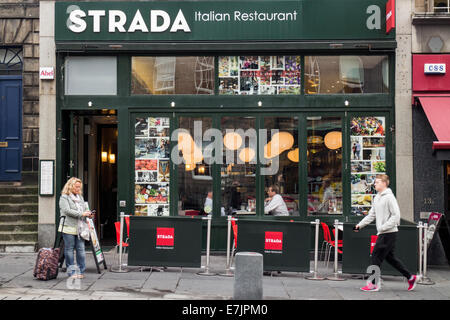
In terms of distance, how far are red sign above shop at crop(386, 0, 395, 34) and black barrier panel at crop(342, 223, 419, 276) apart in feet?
15.2

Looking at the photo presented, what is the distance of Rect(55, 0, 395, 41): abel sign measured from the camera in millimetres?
12289

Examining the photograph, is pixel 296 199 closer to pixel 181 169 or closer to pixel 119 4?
pixel 181 169

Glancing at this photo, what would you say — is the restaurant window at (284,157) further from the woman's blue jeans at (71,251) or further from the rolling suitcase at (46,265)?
the rolling suitcase at (46,265)

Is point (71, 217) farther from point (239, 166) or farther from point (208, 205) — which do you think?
point (239, 166)

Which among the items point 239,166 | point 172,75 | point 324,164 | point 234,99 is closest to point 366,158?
point 324,164

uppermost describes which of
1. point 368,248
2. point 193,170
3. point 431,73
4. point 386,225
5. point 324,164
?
point 431,73

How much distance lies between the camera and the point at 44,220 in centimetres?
1241

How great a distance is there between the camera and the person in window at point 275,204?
479 inches

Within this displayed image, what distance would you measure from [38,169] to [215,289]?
602cm

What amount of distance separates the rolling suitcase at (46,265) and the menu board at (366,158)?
6.73 m

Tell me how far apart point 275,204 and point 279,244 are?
7.21 feet

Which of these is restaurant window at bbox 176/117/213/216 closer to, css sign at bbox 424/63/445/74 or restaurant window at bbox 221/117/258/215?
restaurant window at bbox 221/117/258/215

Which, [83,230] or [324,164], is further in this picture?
[324,164]

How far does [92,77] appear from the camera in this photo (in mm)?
12641
